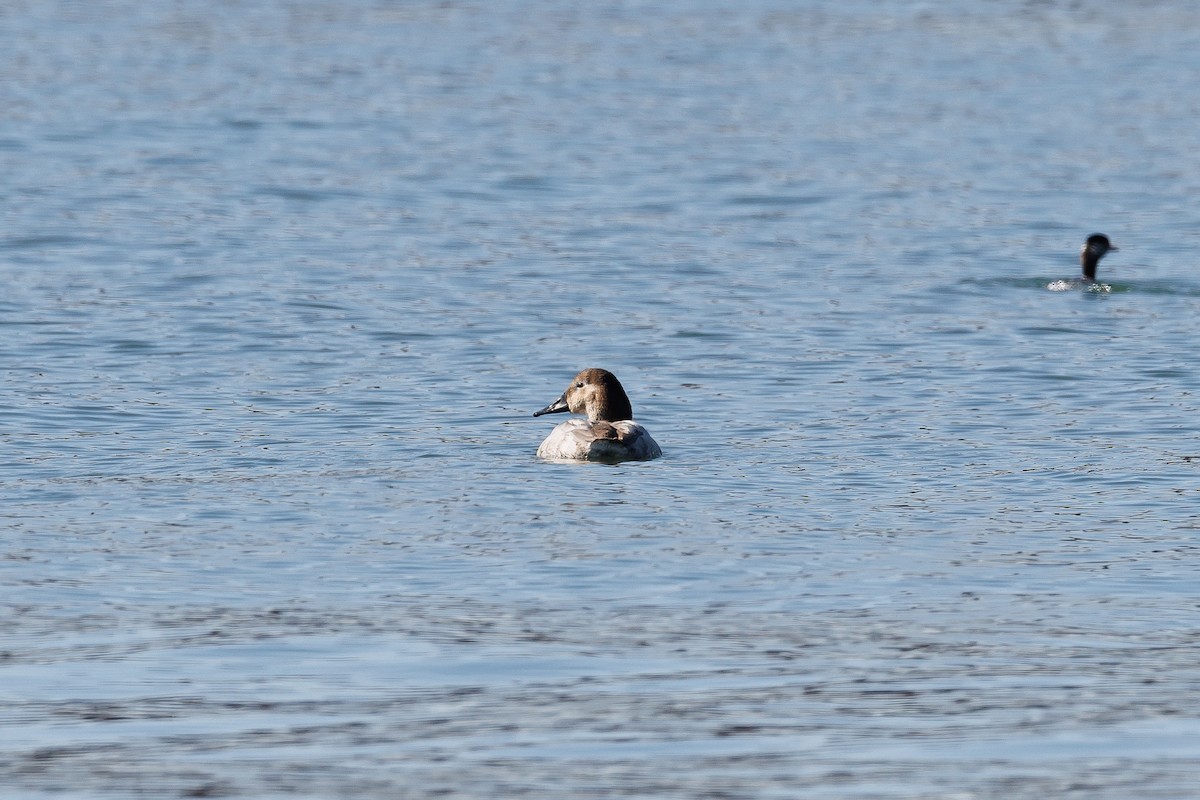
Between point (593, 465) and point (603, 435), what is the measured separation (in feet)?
0.72

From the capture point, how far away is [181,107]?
35562 mm

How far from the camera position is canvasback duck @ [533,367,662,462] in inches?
582

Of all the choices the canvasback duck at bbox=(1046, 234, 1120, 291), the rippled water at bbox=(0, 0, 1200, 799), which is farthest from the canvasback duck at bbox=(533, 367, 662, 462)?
the canvasback duck at bbox=(1046, 234, 1120, 291)

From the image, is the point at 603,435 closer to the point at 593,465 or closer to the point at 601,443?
the point at 601,443

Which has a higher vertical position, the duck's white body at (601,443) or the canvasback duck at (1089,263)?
the canvasback duck at (1089,263)

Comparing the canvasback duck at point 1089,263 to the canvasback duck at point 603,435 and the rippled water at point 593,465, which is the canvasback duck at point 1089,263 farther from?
the canvasback duck at point 603,435

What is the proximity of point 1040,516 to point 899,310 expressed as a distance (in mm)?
9028

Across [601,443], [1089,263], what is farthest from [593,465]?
[1089,263]

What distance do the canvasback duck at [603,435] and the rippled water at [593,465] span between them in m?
0.13

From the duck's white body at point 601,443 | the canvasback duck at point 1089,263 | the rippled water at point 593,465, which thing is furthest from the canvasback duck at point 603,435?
the canvasback duck at point 1089,263

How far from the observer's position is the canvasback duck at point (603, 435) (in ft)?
48.5

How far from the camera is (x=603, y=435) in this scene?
48.6ft

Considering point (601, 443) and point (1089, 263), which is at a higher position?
point (1089, 263)

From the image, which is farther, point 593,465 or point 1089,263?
point 1089,263
